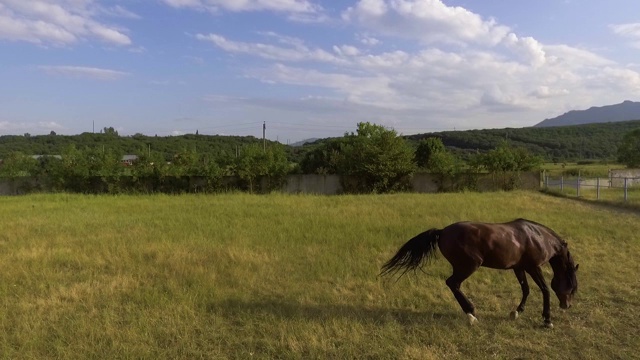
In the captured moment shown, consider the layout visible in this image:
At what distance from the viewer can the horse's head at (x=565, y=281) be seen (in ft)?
16.5

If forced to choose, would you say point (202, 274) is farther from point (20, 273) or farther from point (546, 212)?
point (546, 212)

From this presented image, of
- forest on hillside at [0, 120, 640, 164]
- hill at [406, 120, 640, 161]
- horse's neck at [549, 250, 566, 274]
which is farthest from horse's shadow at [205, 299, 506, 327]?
hill at [406, 120, 640, 161]

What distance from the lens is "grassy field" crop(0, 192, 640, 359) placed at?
168 inches

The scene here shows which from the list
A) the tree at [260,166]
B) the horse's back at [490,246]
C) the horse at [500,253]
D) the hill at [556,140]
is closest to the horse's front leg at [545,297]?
the horse at [500,253]

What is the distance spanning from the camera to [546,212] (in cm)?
1397

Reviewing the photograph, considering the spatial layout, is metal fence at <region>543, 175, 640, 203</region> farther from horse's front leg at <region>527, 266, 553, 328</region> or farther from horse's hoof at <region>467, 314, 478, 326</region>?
horse's hoof at <region>467, 314, 478, 326</region>

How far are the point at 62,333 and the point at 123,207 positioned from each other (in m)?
13.1

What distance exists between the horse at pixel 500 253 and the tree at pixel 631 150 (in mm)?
64500

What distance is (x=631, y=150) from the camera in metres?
58.5

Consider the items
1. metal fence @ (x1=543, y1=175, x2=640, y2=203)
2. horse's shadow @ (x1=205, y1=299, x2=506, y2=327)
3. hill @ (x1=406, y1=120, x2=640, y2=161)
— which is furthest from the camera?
hill @ (x1=406, y1=120, x2=640, y2=161)

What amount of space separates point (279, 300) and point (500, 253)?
2.70 meters

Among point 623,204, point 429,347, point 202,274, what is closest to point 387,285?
point 429,347

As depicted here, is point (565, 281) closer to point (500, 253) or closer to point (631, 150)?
point (500, 253)

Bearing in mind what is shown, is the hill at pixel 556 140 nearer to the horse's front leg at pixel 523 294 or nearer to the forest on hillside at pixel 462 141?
the forest on hillside at pixel 462 141
